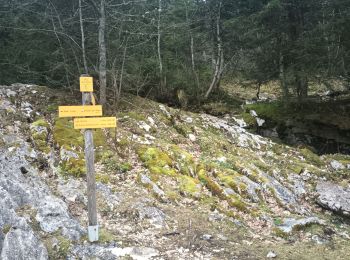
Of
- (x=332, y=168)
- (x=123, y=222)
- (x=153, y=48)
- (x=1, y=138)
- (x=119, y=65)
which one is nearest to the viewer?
(x=123, y=222)

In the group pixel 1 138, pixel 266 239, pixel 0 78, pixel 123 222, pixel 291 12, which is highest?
pixel 291 12

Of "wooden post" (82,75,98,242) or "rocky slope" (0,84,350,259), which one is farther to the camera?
"rocky slope" (0,84,350,259)

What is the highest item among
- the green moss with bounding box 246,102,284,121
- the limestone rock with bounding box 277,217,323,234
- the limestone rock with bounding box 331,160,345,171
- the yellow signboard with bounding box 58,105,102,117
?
the yellow signboard with bounding box 58,105,102,117

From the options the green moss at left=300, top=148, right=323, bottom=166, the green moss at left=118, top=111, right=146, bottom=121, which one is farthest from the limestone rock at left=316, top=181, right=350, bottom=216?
the green moss at left=118, top=111, right=146, bottom=121

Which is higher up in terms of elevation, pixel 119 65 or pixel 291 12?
pixel 291 12

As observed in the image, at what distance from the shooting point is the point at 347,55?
12.4m

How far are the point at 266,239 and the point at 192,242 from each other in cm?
154

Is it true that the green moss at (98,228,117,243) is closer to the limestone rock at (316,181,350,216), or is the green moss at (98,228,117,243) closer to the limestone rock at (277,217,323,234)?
the limestone rock at (277,217,323,234)

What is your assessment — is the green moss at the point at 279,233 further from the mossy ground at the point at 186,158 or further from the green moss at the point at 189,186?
the green moss at the point at 189,186

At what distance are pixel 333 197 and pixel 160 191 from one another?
177 inches

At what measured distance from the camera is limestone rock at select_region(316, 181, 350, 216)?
874cm

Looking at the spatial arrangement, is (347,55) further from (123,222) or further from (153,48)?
(123,222)

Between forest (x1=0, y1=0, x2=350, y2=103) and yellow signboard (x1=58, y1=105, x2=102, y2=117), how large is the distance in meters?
5.69

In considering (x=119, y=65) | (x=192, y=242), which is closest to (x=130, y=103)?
(x=119, y=65)
